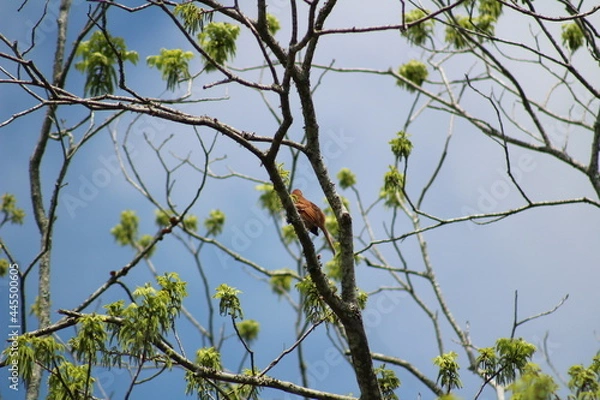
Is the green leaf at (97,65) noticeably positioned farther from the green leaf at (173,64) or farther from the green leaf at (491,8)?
the green leaf at (491,8)

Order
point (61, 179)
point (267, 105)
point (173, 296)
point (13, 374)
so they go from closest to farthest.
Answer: point (173, 296)
point (13, 374)
point (61, 179)
point (267, 105)

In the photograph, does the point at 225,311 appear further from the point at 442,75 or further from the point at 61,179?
the point at 442,75

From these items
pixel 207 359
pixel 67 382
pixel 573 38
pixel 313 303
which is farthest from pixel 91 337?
pixel 573 38

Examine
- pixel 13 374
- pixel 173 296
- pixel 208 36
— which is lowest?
pixel 13 374

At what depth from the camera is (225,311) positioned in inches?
208

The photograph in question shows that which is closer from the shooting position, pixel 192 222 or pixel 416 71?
pixel 416 71

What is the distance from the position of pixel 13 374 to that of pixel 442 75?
307 inches

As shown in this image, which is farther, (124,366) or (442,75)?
(442,75)

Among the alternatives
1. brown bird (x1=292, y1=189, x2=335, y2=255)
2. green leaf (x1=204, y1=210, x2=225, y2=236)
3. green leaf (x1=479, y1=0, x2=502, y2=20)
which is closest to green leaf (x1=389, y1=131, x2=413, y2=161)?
brown bird (x1=292, y1=189, x2=335, y2=255)

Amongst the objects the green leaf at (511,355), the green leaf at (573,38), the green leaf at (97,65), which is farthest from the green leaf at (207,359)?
the green leaf at (573,38)

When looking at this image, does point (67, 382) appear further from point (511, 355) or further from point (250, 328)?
point (250, 328)

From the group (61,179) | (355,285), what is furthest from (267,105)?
(355,285)

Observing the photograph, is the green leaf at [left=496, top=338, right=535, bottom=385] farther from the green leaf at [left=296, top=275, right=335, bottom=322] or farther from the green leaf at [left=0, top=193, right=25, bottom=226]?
the green leaf at [left=0, top=193, right=25, bottom=226]

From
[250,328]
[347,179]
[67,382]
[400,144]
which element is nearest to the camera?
[67,382]
